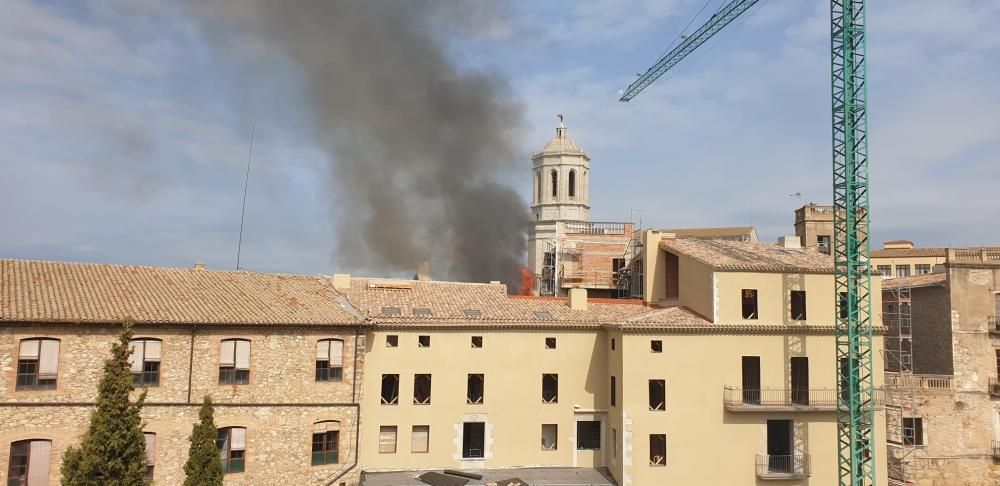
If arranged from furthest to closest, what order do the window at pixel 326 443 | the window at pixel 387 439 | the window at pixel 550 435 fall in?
the window at pixel 550 435 → the window at pixel 387 439 → the window at pixel 326 443

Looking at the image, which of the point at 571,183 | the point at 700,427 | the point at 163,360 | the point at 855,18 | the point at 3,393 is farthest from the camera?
the point at 571,183

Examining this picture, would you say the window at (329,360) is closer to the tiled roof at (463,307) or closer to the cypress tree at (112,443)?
the tiled roof at (463,307)

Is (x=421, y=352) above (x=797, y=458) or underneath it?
above

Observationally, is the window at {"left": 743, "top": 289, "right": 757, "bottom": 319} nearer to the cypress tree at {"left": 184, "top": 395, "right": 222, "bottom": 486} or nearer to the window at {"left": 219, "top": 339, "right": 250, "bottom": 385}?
the window at {"left": 219, "top": 339, "right": 250, "bottom": 385}

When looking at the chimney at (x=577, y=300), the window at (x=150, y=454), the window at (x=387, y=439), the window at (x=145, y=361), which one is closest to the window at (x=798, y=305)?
the chimney at (x=577, y=300)

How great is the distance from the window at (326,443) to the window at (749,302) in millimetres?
20145

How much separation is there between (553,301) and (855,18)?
22.3m

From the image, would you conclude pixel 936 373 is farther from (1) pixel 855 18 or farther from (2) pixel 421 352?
(2) pixel 421 352

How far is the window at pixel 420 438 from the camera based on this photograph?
115 ft

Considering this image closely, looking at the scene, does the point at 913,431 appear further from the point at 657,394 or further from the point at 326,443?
the point at 326,443

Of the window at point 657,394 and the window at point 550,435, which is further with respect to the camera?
the window at point 550,435

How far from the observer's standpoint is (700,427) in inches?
1345

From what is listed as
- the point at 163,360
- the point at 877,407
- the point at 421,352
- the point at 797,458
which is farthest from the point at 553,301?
the point at 163,360

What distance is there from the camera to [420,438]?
116 ft
